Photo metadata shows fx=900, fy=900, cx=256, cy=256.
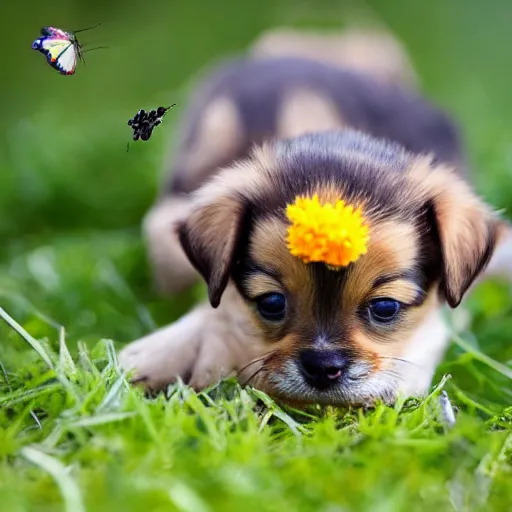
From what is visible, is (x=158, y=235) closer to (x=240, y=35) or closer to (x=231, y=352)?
(x=231, y=352)

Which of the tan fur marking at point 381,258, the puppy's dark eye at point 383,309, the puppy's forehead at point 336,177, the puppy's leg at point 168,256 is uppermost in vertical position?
the puppy's forehead at point 336,177

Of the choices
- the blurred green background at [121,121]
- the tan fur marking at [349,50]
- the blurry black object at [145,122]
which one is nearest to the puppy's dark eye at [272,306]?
the blurry black object at [145,122]

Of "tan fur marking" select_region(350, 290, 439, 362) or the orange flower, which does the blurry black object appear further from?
"tan fur marking" select_region(350, 290, 439, 362)

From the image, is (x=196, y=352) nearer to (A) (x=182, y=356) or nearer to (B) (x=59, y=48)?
(A) (x=182, y=356)

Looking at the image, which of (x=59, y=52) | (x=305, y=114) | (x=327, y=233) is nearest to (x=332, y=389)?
(x=327, y=233)

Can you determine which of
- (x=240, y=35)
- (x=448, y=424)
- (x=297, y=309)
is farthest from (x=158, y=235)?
(x=240, y=35)

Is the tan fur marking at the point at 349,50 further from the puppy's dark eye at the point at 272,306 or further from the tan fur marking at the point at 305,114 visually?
the puppy's dark eye at the point at 272,306
